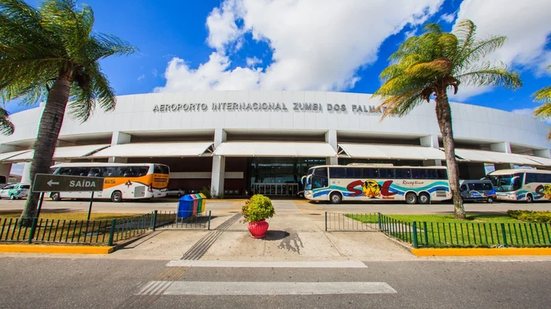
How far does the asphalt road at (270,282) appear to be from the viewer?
336 cm

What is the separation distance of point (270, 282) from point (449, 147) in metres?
12.2

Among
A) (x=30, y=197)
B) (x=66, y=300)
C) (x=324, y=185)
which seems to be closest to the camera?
(x=66, y=300)

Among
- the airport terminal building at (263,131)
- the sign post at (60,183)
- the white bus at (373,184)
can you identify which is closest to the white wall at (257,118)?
→ the airport terminal building at (263,131)

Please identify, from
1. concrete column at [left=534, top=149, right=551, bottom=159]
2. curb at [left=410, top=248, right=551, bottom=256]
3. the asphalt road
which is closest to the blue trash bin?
the asphalt road

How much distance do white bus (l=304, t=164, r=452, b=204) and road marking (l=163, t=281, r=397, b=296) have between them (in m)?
14.9

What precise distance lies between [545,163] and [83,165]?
178 ft

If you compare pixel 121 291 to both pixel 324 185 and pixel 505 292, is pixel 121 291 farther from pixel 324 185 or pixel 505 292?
pixel 324 185

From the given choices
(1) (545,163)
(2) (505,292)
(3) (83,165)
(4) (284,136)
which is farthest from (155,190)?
(1) (545,163)

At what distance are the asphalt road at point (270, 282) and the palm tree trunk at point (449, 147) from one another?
20.1ft

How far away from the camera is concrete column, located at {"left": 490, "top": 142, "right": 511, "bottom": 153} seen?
29.1 m

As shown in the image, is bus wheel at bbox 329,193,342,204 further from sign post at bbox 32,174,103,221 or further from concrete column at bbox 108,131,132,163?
concrete column at bbox 108,131,132,163

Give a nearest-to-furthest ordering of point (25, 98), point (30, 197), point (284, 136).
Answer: point (30, 197) < point (25, 98) < point (284, 136)

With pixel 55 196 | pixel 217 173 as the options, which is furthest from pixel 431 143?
pixel 55 196

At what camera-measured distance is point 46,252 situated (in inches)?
225
